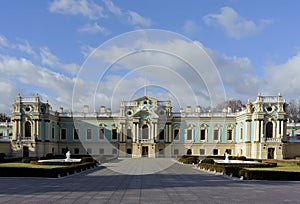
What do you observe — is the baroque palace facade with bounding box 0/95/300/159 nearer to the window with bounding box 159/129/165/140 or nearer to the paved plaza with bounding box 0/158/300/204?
the window with bounding box 159/129/165/140

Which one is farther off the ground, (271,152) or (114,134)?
(114,134)

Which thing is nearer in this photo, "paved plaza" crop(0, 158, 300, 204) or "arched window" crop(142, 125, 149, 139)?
"paved plaza" crop(0, 158, 300, 204)

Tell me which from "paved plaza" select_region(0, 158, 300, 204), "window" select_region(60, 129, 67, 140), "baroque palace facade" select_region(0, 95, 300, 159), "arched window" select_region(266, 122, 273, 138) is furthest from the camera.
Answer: "window" select_region(60, 129, 67, 140)

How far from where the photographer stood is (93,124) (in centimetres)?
6544

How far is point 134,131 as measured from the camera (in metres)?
62.6

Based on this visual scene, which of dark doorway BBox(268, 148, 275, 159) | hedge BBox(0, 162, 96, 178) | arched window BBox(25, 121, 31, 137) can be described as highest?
arched window BBox(25, 121, 31, 137)

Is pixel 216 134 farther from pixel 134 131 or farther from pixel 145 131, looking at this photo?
pixel 134 131

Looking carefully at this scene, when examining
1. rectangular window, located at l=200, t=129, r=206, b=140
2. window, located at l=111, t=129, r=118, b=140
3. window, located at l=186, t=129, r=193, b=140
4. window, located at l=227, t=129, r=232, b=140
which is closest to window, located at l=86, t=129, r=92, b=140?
window, located at l=111, t=129, r=118, b=140

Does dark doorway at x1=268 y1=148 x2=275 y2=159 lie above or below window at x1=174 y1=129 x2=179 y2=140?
below

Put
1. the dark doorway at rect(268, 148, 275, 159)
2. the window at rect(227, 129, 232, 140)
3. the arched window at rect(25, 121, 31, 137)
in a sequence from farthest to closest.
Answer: the window at rect(227, 129, 232, 140)
the arched window at rect(25, 121, 31, 137)
the dark doorway at rect(268, 148, 275, 159)

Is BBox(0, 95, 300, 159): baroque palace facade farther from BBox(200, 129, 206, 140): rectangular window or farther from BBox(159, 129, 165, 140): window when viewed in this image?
BBox(200, 129, 206, 140): rectangular window

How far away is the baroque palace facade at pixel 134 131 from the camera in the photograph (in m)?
55.3

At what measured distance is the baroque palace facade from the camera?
5528 centimetres

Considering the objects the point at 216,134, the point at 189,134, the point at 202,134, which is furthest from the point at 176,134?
the point at 216,134
